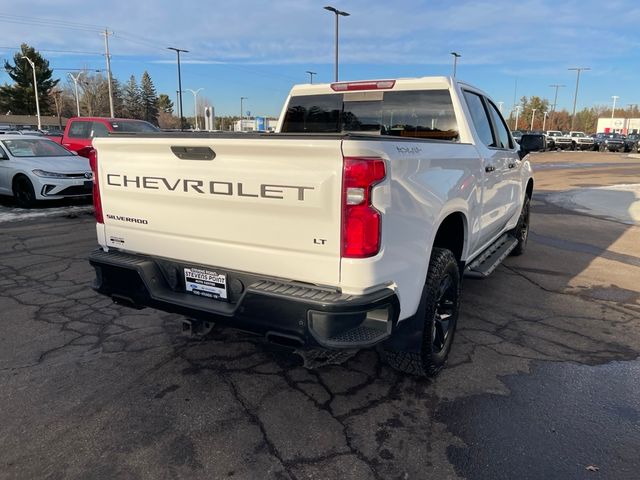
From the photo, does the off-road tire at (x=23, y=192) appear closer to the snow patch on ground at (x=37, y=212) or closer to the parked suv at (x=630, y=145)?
the snow patch on ground at (x=37, y=212)

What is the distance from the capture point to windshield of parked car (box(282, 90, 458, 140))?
14.0 feet

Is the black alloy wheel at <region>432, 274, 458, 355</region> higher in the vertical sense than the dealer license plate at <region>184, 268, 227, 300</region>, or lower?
lower

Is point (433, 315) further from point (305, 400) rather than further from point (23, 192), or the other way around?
point (23, 192)

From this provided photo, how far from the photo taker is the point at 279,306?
8.43 ft

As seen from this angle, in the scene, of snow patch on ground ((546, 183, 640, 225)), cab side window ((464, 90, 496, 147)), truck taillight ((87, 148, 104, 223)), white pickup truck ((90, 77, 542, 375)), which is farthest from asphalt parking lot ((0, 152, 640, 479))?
snow patch on ground ((546, 183, 640, 225))

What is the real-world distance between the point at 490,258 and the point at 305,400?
108 inches

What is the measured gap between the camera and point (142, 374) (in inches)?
135

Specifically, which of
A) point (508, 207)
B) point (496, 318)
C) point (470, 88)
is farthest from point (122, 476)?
point (508, 207)

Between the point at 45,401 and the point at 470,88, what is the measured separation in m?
Result: 4.24

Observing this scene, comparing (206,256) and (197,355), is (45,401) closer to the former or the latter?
(197,355)

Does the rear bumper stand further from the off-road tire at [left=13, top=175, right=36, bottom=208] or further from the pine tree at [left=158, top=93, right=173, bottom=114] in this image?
the pine tree at [left=158, top=93, right=173, bottom=114]

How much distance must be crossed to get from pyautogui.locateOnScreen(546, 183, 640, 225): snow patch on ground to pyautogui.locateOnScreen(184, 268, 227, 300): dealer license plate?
9.96m

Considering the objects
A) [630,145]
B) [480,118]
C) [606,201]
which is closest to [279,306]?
[480,118]

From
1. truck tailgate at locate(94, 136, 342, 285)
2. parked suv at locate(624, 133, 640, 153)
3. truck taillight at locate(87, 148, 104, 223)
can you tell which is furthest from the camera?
parked suv at locate(624, 133, 640, 153)
